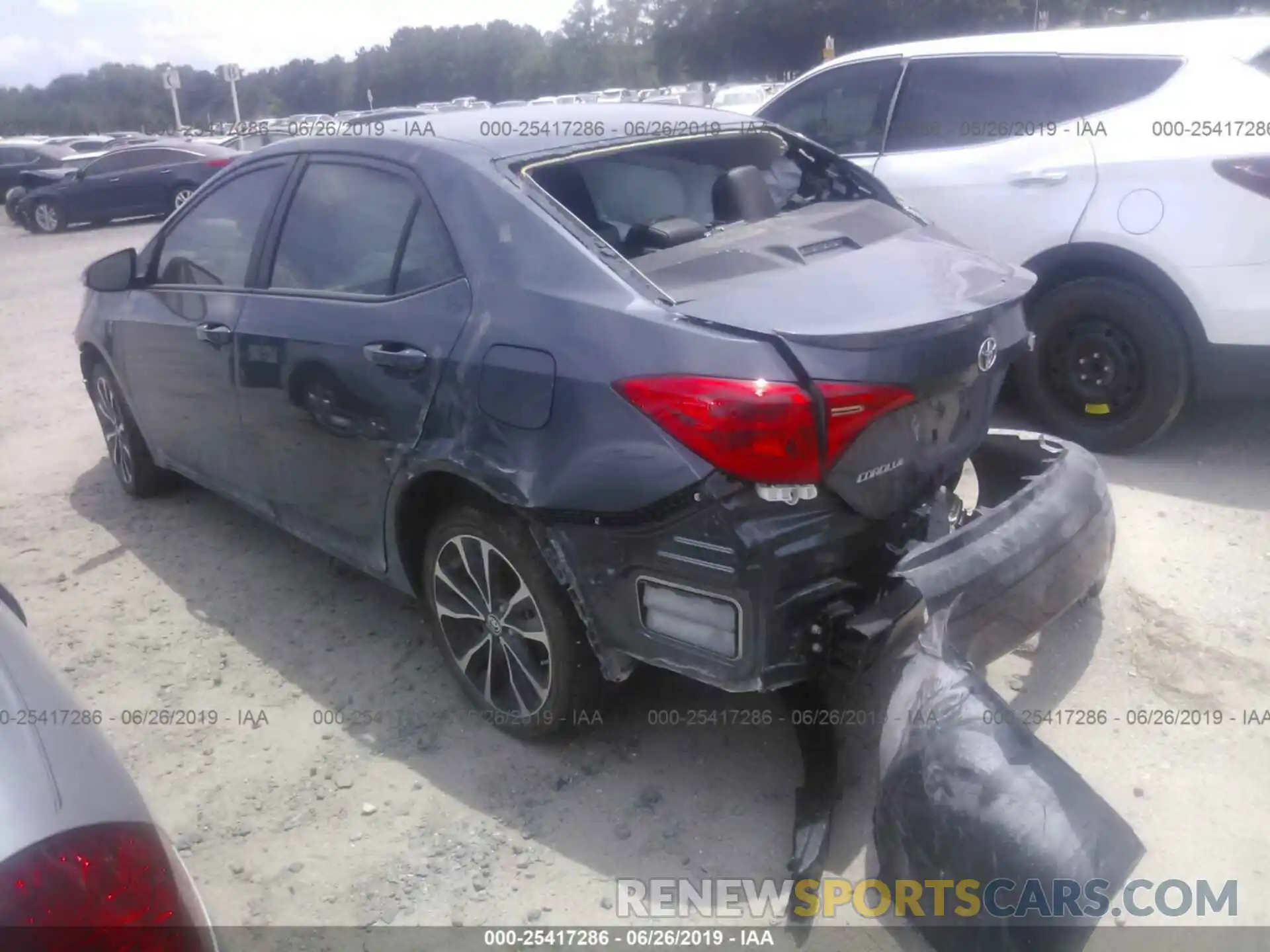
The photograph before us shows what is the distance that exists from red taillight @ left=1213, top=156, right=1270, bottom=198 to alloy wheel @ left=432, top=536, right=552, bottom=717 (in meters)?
3.52

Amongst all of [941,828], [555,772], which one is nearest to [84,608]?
[555,772]

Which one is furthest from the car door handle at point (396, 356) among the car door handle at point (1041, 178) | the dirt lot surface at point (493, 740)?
the car door handle at point (1041, 178)

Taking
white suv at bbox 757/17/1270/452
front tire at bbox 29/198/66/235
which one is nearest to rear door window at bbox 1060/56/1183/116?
white suv at bbox 757/17/1270/452

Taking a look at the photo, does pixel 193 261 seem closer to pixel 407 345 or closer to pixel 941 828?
pixel 407 345

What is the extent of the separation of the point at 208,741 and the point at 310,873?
804mm

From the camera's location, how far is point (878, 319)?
8.20 ft

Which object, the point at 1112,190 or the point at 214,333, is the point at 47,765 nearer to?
the point at 214,333

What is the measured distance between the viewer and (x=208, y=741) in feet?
11.0

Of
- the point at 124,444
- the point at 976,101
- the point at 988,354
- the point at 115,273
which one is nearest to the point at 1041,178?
the point at 976,101

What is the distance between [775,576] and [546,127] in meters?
1.78

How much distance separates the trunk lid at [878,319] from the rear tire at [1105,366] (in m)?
1.90

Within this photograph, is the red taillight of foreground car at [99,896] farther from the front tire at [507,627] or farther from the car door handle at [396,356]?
the car door handle at [396,356]

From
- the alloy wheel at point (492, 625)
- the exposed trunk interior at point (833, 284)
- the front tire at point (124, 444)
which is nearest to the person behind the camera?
the exposed trunk interior at point (833, 284)

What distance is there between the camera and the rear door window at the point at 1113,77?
4.78 m
